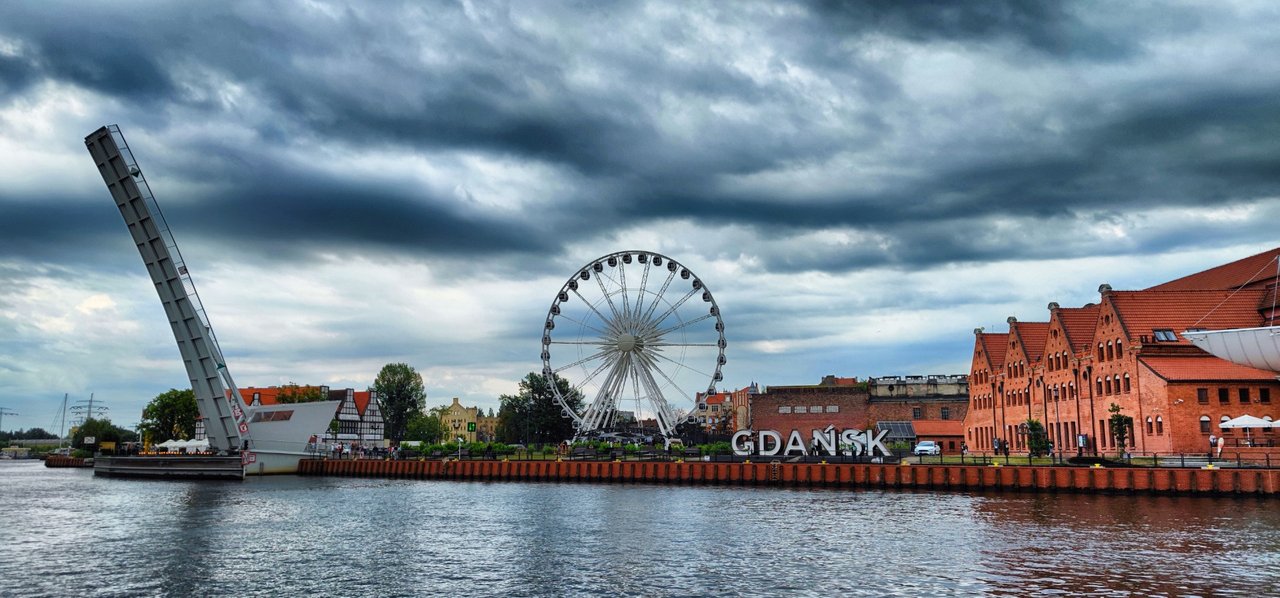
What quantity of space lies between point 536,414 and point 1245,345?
313 ft

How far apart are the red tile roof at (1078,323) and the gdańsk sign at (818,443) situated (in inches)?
760

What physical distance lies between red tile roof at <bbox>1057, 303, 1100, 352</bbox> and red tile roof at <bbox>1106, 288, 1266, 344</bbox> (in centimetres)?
737

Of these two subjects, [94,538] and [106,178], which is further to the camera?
[106,178]

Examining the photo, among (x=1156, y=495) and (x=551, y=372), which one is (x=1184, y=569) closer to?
(x=1156, y=495)

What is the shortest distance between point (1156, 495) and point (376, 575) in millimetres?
39891

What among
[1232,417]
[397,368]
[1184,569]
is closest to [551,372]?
[1232,417]

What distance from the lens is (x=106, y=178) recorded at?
226ft

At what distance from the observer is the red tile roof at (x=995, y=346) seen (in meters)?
89.1

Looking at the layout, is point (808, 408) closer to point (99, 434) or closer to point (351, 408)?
point (351, 408)

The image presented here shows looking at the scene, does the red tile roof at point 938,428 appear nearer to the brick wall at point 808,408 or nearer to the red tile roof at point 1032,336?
the brick wall at point 808,408

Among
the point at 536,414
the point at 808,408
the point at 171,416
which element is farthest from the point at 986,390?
the point at 171,416

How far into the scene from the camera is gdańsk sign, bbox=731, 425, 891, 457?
203 feet

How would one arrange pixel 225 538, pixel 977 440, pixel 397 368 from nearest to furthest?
1. pixel 225 538
2. pixel 977 440
3. pixel 397 368

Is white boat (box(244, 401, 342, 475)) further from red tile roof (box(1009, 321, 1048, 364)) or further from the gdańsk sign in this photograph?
red tile roof (box(1009, 321, 1048, 364))
